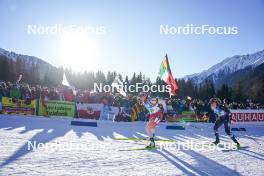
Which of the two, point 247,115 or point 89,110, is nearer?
point 89,110

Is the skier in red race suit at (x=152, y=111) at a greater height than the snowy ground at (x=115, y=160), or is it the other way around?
the skier in red race suit at (x=152, y=111)

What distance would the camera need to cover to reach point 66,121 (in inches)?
794

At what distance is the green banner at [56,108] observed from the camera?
2116 centimetres

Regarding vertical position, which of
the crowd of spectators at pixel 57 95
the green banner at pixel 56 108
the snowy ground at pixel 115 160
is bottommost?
the snowy ground at pixel 115 160

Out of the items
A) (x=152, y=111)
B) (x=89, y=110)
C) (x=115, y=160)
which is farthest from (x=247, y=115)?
(x=115, y=160)

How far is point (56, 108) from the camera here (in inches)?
840

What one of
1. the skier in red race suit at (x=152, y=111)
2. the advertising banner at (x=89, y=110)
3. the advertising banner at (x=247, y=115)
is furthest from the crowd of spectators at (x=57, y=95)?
the skier in red race suit at (x=152, y=111)

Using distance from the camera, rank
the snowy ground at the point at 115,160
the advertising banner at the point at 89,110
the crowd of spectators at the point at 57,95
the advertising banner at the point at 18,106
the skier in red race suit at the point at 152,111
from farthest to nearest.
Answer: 1. the advertising banner at the point at 89,110
2. the crowd of spectators at the point at 57,95
3. the advertising banner at the point at 18,106
4. the skier in red race suit at the point at 152,111
5. the snowy ground at the point at 115,160

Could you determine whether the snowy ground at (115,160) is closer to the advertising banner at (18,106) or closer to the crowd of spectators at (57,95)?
the advertising banner at (18,106)

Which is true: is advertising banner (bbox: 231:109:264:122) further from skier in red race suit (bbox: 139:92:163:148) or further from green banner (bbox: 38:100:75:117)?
skier in red race suit (bbox: 139:92:163:148)

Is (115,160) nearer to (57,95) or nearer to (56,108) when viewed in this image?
(56,108)

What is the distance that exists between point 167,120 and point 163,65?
433 cm

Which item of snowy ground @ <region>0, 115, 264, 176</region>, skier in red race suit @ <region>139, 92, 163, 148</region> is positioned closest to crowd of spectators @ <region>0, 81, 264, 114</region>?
snowy ground @ <region>0, 115, 264, 176</region>

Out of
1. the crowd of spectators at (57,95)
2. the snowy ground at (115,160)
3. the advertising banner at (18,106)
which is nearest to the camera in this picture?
the snowy ground at (115,160)
